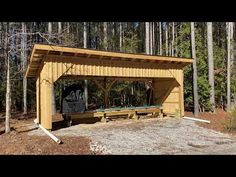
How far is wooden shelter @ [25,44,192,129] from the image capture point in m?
12.5

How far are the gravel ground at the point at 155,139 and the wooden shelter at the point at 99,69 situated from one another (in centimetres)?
217

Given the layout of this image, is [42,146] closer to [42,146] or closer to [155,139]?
[42,146]

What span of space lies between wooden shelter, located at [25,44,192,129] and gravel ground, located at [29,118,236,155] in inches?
85.5

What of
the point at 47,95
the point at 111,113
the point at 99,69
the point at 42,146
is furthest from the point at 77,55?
the point at 42,146

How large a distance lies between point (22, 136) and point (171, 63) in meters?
9.80

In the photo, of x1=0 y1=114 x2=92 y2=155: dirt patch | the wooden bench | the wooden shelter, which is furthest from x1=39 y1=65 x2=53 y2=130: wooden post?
the wooden bench

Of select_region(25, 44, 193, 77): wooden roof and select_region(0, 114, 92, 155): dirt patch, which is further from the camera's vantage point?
select_region(25, 44, 193, 77): wooden roof

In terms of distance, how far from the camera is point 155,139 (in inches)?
451

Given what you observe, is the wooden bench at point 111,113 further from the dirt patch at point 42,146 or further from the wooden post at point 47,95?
the dirt patch at point 42,146

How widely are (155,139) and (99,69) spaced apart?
15.7ft

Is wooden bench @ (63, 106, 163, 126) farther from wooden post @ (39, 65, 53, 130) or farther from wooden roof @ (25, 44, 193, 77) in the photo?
wooden roof @ (25, 44, 193, 77)
